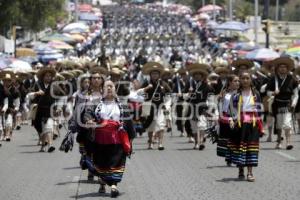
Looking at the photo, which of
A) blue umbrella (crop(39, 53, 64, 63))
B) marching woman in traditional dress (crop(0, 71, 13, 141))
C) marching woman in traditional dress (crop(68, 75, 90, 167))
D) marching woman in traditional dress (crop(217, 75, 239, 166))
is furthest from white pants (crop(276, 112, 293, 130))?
blue umbrella (crop(39, 53, 64, 63))

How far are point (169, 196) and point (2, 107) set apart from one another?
422 inches

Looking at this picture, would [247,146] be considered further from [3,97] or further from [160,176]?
[3,97]

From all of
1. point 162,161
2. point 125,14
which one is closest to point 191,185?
point 162,161

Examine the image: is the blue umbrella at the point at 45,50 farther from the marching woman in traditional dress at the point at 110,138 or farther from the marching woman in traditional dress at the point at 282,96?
the marching woman in traditional dress at the point at 110,138

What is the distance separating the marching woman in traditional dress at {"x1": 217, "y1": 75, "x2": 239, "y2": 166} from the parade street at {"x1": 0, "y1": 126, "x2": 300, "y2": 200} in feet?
0.99

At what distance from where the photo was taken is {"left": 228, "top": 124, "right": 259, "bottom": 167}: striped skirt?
15.4 metres

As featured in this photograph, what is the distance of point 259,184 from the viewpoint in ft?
49.5

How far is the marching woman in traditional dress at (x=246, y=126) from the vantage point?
15484 millimetres

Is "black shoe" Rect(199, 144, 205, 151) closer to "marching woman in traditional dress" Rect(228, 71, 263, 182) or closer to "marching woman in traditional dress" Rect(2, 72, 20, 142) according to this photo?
"marching woman in traditional dress" Rect(2, 72, 20, 142)

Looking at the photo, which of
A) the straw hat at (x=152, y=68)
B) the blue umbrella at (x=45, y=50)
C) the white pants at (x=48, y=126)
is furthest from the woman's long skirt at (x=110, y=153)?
the blue umbrella at (x=45, y=50)

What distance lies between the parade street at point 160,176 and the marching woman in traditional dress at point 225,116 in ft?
0.99

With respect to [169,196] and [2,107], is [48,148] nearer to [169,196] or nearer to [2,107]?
[2,107]

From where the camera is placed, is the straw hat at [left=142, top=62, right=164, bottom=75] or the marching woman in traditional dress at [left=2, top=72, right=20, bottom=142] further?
the marching woman in traditional dress at [left=2, top=72, right=20, bottom=142]

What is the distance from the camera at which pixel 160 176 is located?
648 inches
